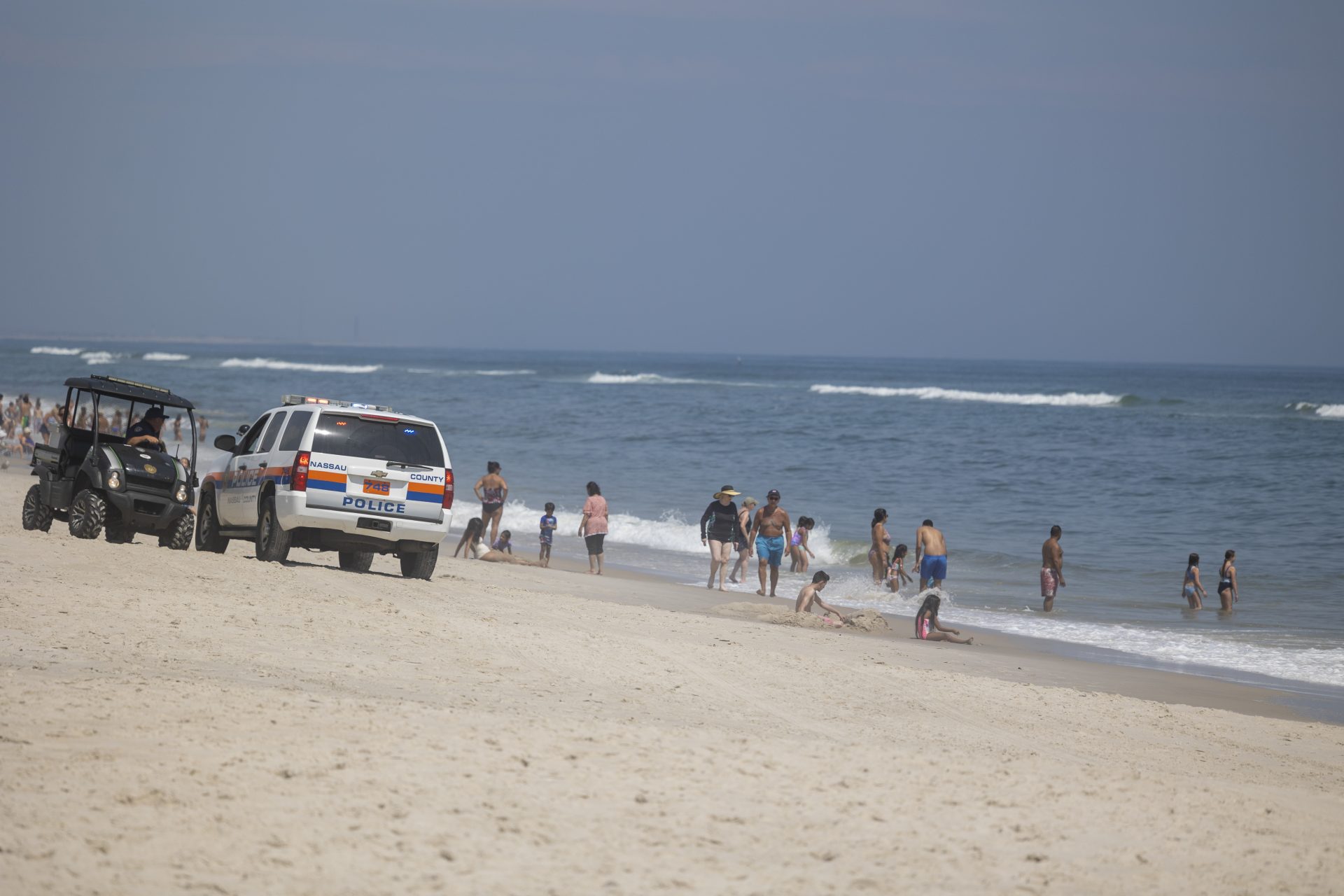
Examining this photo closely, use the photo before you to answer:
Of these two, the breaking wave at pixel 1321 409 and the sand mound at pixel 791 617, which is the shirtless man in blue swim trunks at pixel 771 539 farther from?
the breaking wave at pixel 1321 409

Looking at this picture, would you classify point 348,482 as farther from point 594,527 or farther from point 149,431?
point 594,527

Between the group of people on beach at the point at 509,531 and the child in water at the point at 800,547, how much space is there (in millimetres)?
3056

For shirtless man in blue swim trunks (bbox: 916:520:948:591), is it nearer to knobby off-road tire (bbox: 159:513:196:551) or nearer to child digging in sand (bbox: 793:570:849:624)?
child digging in sand (bbox: 793:570:849:624)

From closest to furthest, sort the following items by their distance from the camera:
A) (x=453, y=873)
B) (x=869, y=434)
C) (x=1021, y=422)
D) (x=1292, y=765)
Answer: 1. (x=453, y=873)
2. (x=1292, y=765)
3. (x=869, y=434)
4. (x=1021, y=422)

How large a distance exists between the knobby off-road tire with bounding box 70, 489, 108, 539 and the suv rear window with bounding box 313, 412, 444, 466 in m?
2.55

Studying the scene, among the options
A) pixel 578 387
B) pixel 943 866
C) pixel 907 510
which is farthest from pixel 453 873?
pixel 578 387

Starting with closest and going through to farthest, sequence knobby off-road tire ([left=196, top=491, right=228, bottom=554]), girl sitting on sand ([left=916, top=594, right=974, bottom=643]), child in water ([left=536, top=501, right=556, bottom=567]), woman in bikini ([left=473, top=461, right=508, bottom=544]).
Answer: knobby off-road tire ([left=196, top=491, right=228, bottom=554]), girl sitting on sand ([left=916, top=594, right=974, bottom=643]), child in water ([left=536, top=501, right=556, bottom=567]), woman in bikini ([left=473, top=461, right=508, bottom=544])

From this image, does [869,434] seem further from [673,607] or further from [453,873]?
[453,873]

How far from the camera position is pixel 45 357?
12888cm

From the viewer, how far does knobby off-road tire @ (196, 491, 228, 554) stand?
47.8 ft

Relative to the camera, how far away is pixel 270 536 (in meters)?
13.1

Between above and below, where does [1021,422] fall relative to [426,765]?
above

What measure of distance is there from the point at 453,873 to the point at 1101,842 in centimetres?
314

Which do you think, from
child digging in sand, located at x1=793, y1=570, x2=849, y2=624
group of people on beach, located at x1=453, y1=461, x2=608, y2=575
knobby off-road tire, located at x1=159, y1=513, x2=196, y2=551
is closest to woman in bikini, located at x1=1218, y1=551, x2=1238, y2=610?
child digging in sand, located at x1=793, y1=570, x2=849, y2=624
